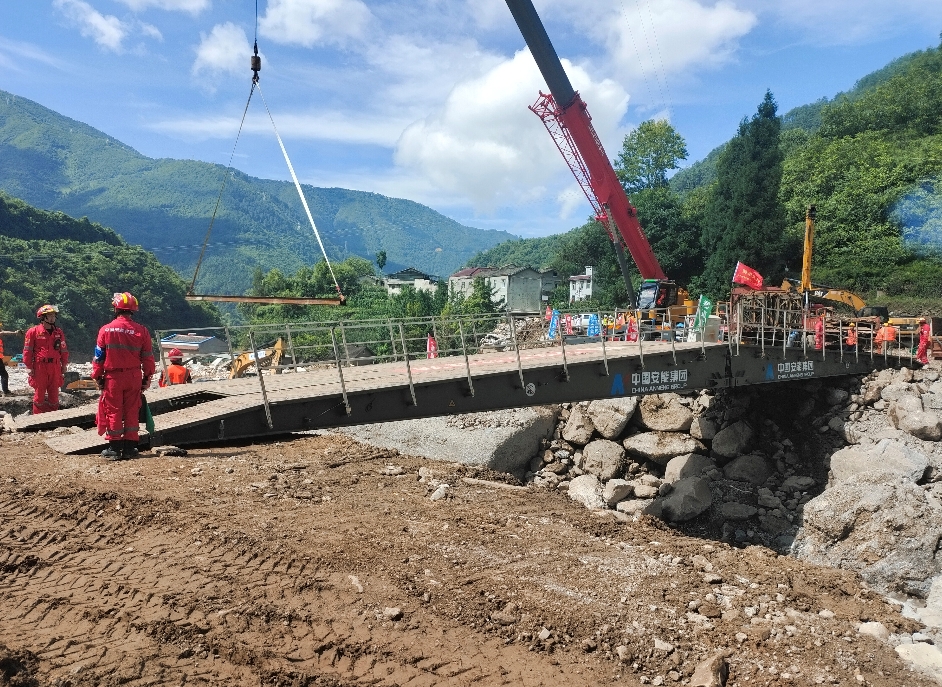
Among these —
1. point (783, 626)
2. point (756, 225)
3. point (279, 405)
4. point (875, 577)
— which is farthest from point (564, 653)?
point (756, 225)

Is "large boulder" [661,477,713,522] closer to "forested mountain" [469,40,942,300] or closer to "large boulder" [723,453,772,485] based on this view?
"large boulder" [723,453,772,485]

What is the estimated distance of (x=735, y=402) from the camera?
1570 cm

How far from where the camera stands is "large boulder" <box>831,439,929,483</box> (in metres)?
11.3

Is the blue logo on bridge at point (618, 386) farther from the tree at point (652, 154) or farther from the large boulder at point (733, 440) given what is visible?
the tree at point (652, 154)

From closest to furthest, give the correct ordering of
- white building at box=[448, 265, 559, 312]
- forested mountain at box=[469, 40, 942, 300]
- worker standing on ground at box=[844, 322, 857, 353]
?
worker standing on ground at box=[844, 322, 857, 353], forested mountain at box=[469, 40, 942, 300], white building at box=[448, 265, 559, 312]

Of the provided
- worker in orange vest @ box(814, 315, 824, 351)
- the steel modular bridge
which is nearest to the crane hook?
the steel modular bridge

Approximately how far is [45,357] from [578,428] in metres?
10.9

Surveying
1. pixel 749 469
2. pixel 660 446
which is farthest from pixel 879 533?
pixel 660 446

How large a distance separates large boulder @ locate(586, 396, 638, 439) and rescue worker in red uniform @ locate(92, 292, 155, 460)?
36.4 feet

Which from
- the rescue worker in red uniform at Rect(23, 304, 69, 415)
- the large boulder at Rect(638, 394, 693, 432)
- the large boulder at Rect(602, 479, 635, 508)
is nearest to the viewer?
the rescue worker in red uniform at Rect(23, 304, 69, 415)

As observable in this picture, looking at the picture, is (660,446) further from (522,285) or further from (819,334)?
(522,285)

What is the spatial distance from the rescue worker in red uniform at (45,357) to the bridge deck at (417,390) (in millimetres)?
1759

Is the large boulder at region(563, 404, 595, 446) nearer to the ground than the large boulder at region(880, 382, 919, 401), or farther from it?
nearer to the ground

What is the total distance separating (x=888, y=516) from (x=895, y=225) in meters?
30.4
